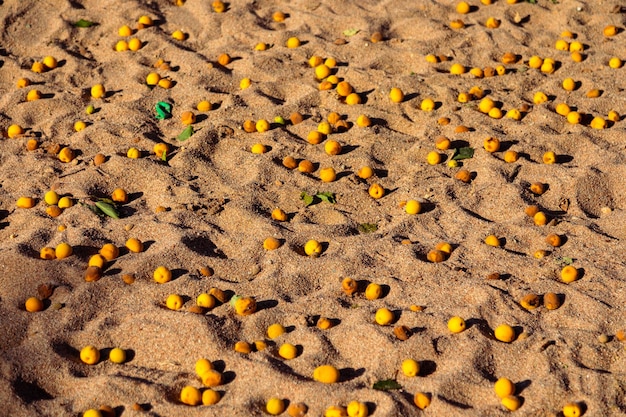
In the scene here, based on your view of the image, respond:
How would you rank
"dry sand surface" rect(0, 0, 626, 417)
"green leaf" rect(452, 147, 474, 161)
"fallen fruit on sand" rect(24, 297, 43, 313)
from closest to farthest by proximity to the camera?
"dry sand surface" rect(0, 0, 626, 417) < "fallen fruit on sand" rect(24, 297, 43, 313) < "green leaf" rect(452, 147, 474, 161)

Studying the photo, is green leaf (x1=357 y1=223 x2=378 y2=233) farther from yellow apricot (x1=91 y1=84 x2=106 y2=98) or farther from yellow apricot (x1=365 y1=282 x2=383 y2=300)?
yellow apricot (x1=91 y1=84 x2=106 y2=98)

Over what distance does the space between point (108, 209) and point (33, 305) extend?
86 centimetres

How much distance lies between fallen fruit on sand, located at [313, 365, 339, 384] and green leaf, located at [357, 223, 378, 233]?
118cm

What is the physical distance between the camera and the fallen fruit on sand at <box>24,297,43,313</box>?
3.86m

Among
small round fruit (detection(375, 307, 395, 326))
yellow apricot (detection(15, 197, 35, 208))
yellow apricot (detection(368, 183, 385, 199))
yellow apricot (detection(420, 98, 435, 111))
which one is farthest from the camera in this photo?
yellow apricot (detection(420, 98, 435, 111))

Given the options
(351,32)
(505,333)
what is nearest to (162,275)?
(505,333)

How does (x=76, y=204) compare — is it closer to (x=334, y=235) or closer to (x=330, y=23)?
(x=334, y=235)

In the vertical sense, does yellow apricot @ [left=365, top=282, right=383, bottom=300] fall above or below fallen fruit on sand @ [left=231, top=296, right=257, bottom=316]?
above

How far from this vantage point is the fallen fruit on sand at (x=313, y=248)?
13.8 ft

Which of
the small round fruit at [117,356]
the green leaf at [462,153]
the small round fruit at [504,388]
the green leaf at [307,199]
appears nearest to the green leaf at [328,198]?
the green leaf at [307,199]

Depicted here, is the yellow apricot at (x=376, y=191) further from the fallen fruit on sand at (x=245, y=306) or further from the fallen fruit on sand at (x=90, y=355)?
the fallen fruit on sand at (x=90, y=355)

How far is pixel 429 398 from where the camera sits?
330cm

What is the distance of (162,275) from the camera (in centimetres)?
404

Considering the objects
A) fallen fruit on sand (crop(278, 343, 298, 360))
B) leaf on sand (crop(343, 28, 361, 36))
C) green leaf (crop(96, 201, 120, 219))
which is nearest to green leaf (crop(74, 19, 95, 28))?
leaf on sand (crop(343, 28, 361, 36))
